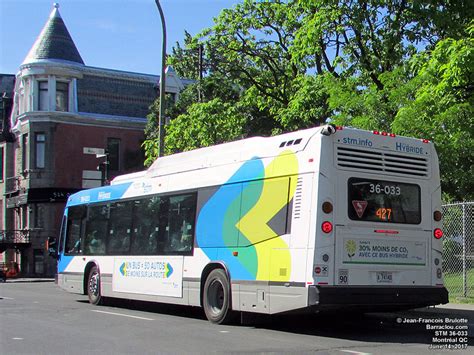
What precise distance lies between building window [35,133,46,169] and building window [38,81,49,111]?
178 centimetres

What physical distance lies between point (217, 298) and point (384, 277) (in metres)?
3.25

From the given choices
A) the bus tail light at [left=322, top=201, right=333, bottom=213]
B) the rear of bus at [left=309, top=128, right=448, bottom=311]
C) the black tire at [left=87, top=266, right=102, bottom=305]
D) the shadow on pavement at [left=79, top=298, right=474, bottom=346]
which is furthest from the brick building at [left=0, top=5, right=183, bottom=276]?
the bus tail light at [left=322, top=201, right=333, bottom=213]

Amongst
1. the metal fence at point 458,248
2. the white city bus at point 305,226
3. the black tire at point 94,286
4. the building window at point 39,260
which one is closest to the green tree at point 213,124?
the black tire at point 94,286

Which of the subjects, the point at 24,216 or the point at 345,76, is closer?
the point at 345,76

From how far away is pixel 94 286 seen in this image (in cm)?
1541

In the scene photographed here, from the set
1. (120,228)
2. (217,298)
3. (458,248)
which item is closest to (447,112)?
(458,248)

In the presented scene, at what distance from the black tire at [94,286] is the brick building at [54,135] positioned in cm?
2344

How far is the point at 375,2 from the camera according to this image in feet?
56.5

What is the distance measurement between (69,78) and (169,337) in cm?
3313

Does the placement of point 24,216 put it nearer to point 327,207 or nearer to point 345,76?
point 345,76

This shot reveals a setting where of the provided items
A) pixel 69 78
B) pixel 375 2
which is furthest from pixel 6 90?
pixel 375 2

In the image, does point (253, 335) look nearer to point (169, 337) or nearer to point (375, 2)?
point (169, 337)

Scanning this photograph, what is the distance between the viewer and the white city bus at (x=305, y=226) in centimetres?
923

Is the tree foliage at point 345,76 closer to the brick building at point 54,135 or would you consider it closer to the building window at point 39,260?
the brick building at point 54,135
